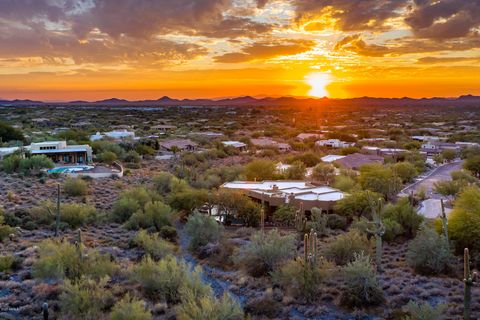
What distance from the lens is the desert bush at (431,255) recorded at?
70.4 feet

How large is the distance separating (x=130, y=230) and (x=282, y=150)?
44.8 meters

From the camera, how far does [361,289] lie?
61.6ft

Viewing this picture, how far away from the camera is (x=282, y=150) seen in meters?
71.5

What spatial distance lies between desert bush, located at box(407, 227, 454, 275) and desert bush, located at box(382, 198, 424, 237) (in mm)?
4998

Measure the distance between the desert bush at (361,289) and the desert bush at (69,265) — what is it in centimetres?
978

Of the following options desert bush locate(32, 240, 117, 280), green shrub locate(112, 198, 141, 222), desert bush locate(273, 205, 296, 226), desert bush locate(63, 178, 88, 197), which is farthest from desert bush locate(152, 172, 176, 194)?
desert bush locate(32, 240, 117, 280)

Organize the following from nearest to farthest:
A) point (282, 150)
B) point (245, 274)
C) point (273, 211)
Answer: point (245, 274)
point (273, 211)
point (282, 150)

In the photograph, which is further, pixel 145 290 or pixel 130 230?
pixel 130 230

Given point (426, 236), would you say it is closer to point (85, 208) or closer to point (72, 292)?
point (72, 292)

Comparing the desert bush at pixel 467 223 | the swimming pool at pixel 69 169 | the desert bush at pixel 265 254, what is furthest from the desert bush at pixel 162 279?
the swimming pool at pixel 69 169

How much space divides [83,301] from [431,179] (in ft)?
124

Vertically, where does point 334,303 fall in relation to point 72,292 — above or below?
below

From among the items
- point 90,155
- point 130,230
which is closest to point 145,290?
point 130,230

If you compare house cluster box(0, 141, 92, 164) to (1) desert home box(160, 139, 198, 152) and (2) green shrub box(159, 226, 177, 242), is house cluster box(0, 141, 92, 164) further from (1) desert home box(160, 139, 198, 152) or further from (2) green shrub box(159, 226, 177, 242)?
(2) green shrub box(159, 226, 177, 242)
